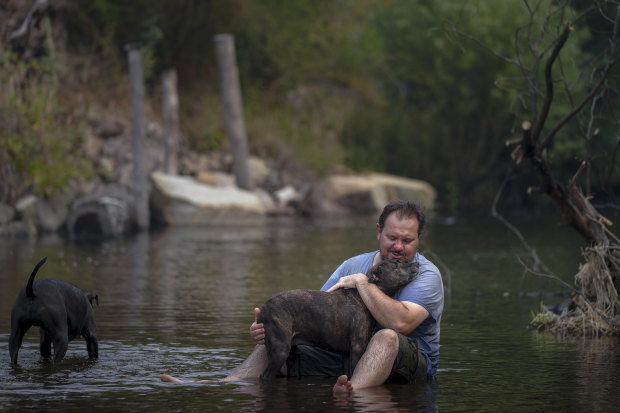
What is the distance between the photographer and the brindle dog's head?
800 centimetres

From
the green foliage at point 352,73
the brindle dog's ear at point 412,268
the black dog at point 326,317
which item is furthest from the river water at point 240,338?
the green foliage at point 352,73

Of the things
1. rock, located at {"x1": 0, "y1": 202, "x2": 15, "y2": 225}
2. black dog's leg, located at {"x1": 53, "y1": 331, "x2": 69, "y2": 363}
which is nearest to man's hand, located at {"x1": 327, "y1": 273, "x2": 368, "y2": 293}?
black dog's leg, located at {"x1": 53, "y1": 331, "x2": 69, "y2": 363}

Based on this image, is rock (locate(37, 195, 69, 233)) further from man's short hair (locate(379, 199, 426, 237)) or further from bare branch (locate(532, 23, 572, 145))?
man's short hair (locate(379, 199, 426, 237))

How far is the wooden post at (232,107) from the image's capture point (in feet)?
106

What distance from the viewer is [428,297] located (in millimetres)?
8070

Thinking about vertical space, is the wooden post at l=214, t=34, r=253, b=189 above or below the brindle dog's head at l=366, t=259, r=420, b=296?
above

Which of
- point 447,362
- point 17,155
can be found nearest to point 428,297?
point 447,362

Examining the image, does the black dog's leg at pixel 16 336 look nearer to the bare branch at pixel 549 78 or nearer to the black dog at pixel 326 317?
the black dog at pixel 326 317

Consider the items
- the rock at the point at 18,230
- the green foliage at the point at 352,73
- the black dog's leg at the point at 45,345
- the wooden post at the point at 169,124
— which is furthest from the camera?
the green foliage at the point at 352,73

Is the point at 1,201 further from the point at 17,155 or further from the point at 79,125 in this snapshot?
the point at 79,125

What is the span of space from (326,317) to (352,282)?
32cm

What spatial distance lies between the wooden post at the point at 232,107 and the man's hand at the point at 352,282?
24.5m

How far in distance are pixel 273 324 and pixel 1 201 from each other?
19.6m

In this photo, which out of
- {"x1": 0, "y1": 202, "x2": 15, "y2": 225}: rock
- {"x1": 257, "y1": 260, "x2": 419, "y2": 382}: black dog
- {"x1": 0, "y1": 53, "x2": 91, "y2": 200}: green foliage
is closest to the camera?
{"x1": 257, "y1": 260, "x2": 419, "y2": 382}: black dog
